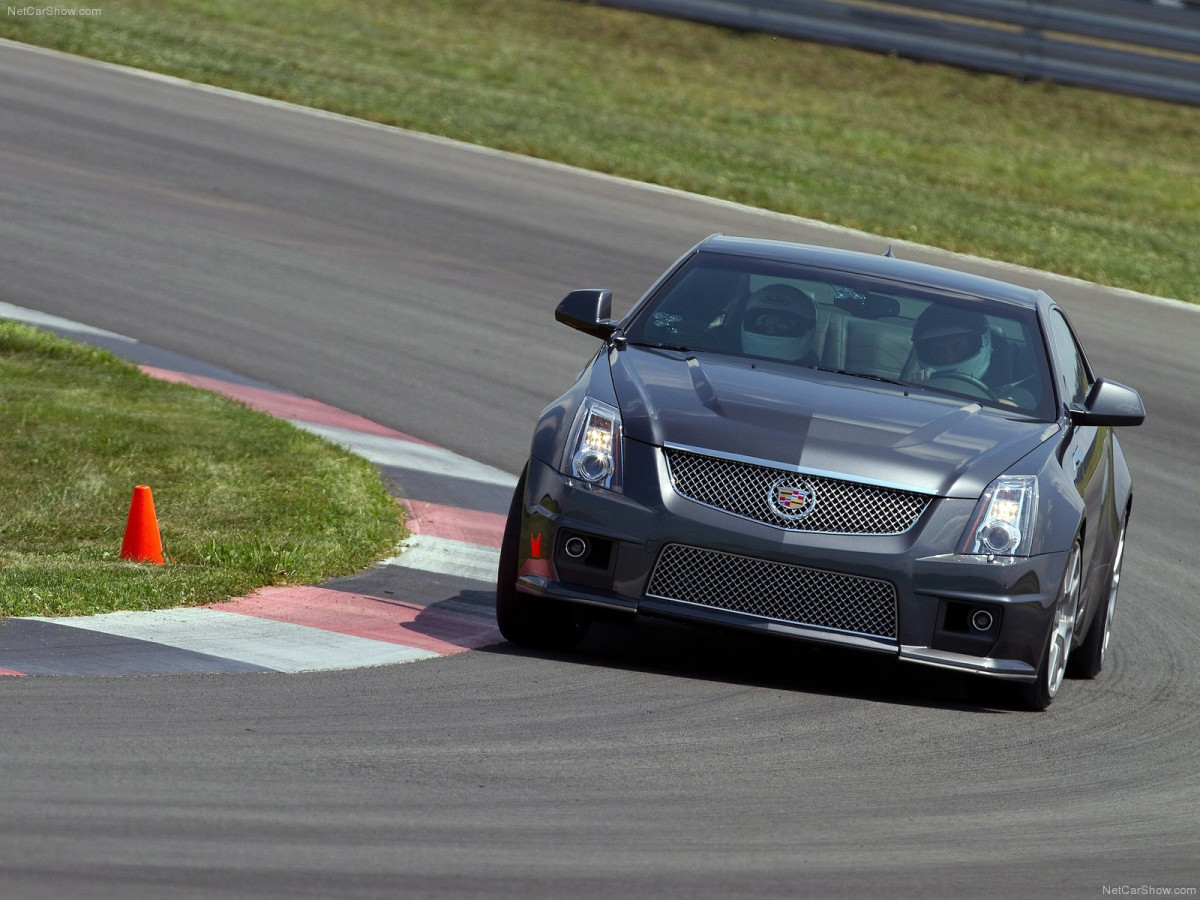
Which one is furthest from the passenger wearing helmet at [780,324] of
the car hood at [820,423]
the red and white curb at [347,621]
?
the red and white curb at [347,621]

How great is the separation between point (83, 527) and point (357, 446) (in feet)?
A: 8.73

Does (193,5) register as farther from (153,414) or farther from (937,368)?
(937,368)

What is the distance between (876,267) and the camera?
8.43 meters

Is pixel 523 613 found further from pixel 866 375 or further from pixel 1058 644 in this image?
pixel 1058 644

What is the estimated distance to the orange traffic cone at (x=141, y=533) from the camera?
7.97 m

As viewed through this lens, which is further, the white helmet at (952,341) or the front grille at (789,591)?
the white helmet at (952,341)

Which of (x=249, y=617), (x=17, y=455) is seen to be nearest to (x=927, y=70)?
(x=17, y=455)

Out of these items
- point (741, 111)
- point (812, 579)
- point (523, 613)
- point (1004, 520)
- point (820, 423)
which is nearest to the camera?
point (812, 579)

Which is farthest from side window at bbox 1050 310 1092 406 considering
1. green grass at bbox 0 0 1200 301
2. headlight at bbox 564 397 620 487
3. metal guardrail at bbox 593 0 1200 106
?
metal guardrail at bbox 593 0 1200 106

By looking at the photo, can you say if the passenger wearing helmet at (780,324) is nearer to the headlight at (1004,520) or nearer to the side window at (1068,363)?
the side window at (1068,363)

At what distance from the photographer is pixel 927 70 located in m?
27.3

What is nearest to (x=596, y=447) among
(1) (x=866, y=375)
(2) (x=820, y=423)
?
(2) (x=820, y=423)

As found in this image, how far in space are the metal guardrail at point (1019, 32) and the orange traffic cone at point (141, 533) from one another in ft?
65.5

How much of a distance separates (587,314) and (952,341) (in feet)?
4.84
